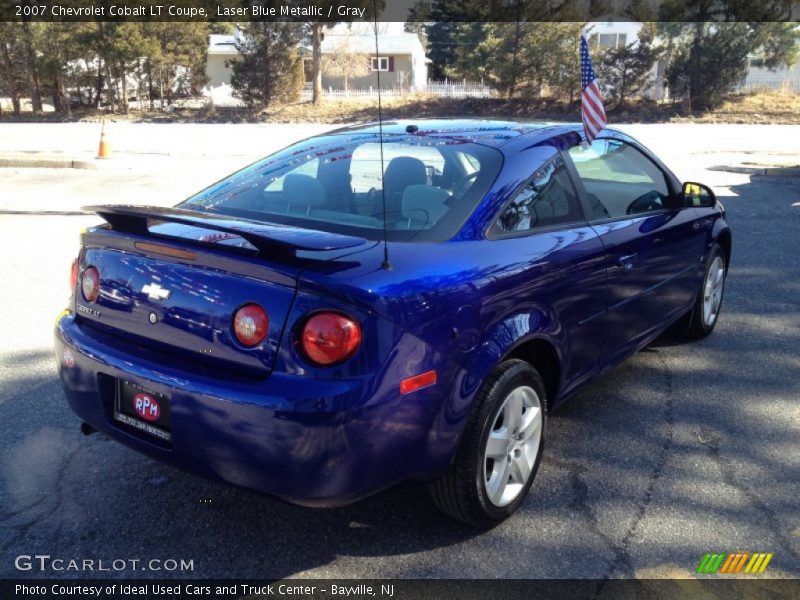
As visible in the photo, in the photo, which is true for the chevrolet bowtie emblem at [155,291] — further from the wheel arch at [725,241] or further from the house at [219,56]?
the house at [219,56]

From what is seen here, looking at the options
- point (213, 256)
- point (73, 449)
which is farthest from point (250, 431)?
point (73, 449)

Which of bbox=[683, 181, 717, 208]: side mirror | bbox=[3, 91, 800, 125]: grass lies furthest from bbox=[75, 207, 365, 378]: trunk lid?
bbox=[3, 91, 800, 125]: grass

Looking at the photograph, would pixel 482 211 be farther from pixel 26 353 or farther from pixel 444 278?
pixel 26 353

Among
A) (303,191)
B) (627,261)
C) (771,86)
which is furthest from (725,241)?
(771,86)

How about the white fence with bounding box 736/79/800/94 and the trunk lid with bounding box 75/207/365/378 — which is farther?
the white fence with bounding box 736/79/800/94

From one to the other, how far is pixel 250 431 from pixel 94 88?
44.7 metres

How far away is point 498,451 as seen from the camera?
2955 millimetres

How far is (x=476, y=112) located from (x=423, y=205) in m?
36.9

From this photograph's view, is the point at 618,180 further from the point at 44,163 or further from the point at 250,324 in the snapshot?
the point at 44,163

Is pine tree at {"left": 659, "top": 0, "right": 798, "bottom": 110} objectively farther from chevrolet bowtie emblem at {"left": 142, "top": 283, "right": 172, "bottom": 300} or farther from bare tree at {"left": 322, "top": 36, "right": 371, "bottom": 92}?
chevrolet bowtie emblem at {"left": 142, "top": 283, "right": 172, "bottom": 300}

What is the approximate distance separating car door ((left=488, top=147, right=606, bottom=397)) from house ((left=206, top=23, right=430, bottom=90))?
39897 millimetres

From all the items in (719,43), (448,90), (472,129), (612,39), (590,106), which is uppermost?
(612,39)

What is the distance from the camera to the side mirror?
4.56 m

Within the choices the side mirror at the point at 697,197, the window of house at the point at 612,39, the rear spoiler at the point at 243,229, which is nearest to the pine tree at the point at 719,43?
the window of house at the point at 612,39
